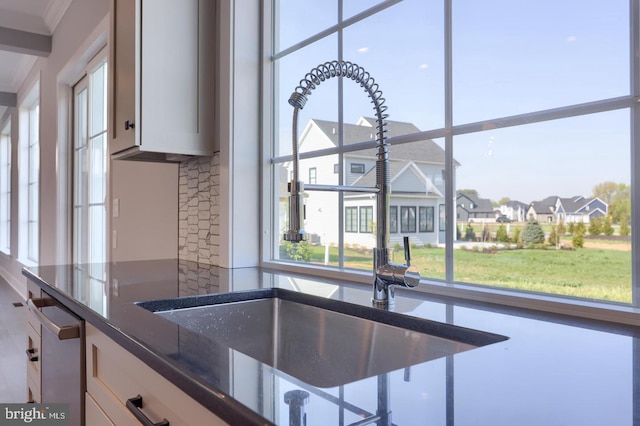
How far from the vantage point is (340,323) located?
1.30m

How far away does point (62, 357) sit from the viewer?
1495 millimetres

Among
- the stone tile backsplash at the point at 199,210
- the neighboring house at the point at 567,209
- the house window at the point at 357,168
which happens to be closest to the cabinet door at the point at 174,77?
the stone tile backsplash at the point at 199,210

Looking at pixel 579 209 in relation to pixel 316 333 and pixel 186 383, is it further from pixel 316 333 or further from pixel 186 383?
pixel 186 383

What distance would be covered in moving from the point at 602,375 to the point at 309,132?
155cm

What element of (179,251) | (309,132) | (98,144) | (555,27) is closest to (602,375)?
(555,27)

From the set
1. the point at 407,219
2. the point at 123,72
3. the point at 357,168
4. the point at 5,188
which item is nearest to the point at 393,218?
the point at 407,219

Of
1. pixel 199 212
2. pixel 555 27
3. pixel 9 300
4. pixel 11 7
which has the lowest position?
pixel 9 300

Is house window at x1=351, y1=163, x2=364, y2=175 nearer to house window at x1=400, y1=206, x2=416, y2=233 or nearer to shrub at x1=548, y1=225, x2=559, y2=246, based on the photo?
house window at x1=400, y1=206, x2=416, y2=233

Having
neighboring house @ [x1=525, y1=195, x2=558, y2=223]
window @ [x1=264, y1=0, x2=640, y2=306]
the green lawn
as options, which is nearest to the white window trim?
window @ [x1=264, y1=0, x2=640, y2=306]

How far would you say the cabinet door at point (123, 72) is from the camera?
203 cm

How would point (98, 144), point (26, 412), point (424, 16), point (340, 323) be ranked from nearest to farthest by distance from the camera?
point (340, 323)
point (424, 16)
point (26, 412)
point (98, 144)

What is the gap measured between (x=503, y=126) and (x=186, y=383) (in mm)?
1096

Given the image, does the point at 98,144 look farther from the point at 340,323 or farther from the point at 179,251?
the point at 340,323

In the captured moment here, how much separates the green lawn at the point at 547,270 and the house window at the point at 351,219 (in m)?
0.36
